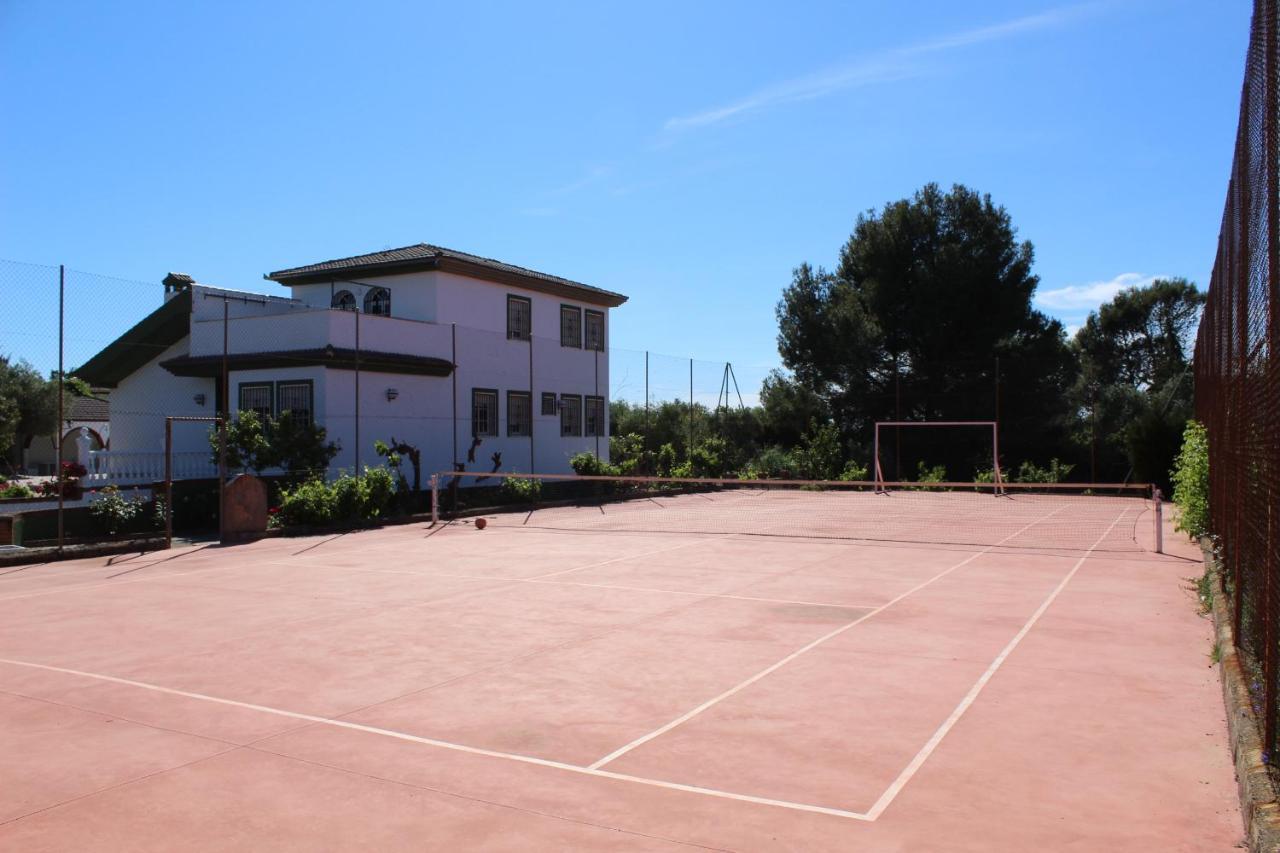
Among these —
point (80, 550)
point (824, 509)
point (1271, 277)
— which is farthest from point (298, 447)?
point (1271, 277)

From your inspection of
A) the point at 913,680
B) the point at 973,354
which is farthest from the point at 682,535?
the point at 973,354

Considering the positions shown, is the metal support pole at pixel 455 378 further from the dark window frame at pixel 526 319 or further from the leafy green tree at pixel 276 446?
the leafy green tree at pixel 276 446

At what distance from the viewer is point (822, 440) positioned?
39562 millimetres

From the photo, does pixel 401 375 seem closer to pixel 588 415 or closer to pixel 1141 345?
pixel 588 415

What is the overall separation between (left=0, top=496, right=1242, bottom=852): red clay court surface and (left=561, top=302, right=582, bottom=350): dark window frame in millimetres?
22946

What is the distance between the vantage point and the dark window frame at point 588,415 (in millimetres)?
36344

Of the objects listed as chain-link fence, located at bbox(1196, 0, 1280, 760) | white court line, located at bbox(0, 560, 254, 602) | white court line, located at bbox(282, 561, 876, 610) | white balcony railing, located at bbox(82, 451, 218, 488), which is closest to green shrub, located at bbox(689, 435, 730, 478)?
white balcony railing, located at bbox(82, 451, 218, 488)

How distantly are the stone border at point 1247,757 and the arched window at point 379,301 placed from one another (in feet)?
86.5

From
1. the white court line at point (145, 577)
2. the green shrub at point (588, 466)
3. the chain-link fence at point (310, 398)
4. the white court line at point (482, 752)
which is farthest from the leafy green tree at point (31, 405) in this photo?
the white court line at point (482, 752)

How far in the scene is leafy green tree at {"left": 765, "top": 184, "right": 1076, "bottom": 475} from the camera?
40.2m

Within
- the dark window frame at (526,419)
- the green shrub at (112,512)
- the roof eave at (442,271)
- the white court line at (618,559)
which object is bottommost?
the white court line at (618,559)

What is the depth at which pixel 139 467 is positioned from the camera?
25.8 meters

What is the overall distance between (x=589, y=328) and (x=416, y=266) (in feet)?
28.8

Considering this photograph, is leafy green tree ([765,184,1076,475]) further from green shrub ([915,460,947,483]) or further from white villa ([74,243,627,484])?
white villa ([74,243,627,484])
